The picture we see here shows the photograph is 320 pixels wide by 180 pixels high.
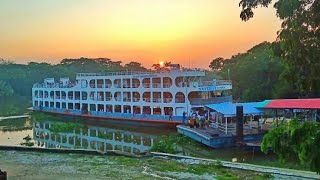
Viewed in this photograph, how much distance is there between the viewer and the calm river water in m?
29.3

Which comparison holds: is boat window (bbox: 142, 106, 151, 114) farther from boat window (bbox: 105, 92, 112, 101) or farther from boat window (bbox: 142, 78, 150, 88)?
boat window (bbox: 105, 92, 112, 101)

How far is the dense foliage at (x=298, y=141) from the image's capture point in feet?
16.9

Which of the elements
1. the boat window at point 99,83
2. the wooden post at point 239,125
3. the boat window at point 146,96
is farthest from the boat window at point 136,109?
the wooden post at point 239,125

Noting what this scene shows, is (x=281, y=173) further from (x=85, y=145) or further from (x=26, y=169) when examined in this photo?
(x=85, y=145)

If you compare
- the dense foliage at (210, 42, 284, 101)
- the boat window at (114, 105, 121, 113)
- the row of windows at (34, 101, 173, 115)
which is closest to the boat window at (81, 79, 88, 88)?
the row of windows at (34, 101, 173, 115)

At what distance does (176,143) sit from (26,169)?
13.5 meters

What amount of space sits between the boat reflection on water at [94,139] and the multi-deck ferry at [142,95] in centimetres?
422

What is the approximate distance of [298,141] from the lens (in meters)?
5.44

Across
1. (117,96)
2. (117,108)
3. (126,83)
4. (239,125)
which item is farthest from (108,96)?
(239,125)

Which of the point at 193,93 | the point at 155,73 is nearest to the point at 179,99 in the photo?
the point at 193,93

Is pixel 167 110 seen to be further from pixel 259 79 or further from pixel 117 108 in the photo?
pixel 259 79

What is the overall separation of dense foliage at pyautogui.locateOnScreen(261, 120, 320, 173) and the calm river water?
21280mm

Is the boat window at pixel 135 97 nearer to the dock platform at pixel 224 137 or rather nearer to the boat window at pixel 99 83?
the boat window at pixel 99 83

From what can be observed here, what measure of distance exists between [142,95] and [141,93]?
25 centimetres
